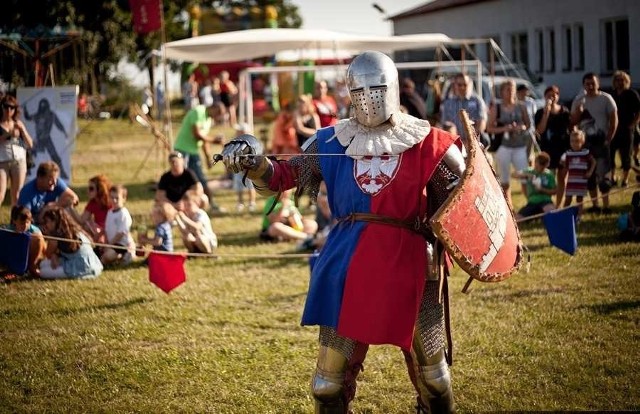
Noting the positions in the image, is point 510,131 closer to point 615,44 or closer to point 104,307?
point 104,307

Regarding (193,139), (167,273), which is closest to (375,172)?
(167,273)

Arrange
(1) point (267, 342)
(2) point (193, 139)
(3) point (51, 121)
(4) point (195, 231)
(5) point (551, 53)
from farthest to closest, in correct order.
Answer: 1. (5) point (551, 53)
2. (3) point (51, 121)
3. (2) point (193, 139)
4. (4) point (195, 231)
5. (1) point (267, 342)

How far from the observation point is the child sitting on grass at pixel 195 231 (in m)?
9.42

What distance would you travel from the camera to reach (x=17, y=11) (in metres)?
24.6

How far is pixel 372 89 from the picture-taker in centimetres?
388

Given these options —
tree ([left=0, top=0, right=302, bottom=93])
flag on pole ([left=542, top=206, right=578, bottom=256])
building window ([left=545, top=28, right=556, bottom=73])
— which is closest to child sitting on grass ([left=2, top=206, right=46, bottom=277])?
flag on pole ([left=542, top=206, right=578, bottom=256])

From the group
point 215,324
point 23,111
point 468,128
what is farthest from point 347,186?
point 23,111

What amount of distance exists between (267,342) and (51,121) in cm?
802

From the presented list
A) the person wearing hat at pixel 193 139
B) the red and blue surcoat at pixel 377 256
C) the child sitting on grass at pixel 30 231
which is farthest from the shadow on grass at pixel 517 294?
the person wearing hat at pixel 193 139

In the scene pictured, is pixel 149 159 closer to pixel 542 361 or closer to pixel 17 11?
pixel 17 11

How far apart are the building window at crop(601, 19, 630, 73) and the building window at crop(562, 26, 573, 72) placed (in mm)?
2021

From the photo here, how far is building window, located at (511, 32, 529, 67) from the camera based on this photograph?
88.3 feet

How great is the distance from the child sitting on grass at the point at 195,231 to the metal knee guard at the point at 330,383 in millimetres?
5691

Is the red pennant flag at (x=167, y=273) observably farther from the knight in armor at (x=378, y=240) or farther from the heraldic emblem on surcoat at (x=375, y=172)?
the heraldic emblem on surcoat at (x=375, y=172)
